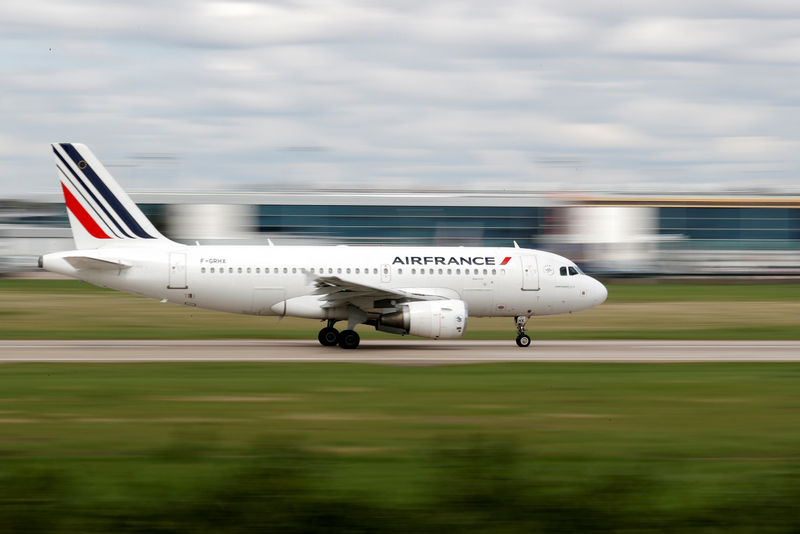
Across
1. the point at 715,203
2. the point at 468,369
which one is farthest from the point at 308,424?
the point at 715,203

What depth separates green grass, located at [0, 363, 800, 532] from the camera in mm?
10203

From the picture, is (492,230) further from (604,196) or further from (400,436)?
(400,436)

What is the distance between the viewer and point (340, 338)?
3008cm

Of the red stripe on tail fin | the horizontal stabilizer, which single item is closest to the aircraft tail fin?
the red stripe on tail fin

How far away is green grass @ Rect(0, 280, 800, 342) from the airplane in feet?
14.6

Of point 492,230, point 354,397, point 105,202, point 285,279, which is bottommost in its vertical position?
point 354,397

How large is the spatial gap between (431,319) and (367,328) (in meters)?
10.5

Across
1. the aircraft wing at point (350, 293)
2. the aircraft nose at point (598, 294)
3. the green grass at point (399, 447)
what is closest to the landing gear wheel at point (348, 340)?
the aircraft wing at point (350, 293)

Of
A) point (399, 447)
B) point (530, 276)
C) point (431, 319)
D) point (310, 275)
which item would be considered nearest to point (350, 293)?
point (310, 275)

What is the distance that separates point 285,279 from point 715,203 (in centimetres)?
7073

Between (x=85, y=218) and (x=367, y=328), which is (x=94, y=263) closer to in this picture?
(x=85, y=218)

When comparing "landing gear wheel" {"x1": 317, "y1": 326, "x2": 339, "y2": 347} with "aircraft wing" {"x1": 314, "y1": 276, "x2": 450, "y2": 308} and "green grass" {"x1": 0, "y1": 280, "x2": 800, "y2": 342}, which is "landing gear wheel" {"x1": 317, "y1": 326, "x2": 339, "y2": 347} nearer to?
"aircraft wing" {"x1": 314, "y1": 276, "x2": 450, "y2": 308}

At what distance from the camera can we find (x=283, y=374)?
77.7ft

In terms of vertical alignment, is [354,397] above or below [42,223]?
below
